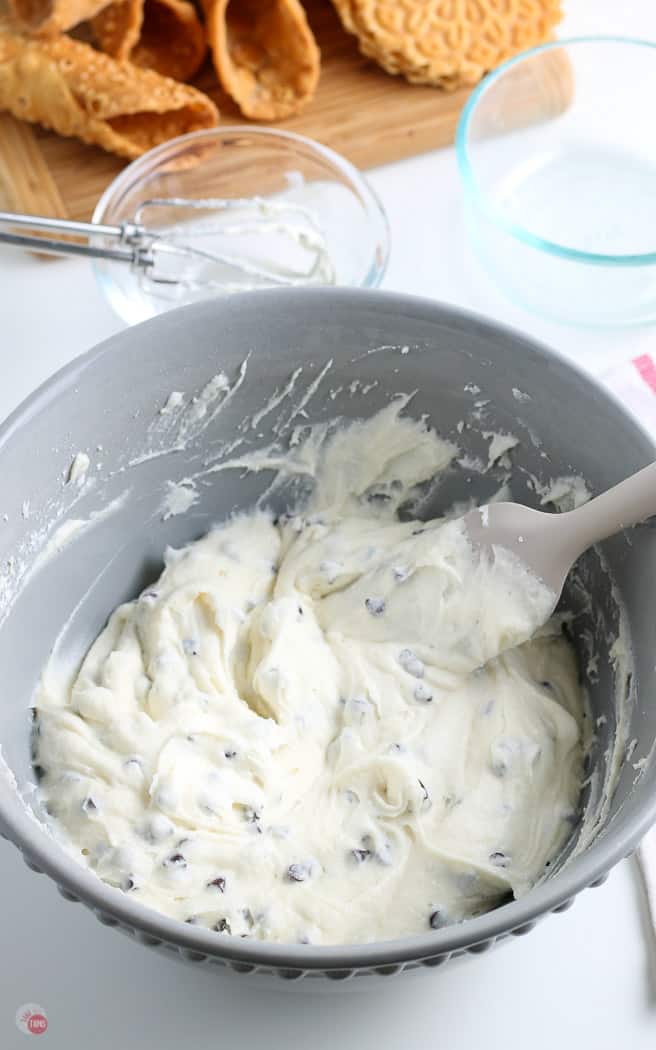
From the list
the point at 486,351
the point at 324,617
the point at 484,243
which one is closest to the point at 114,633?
the point at 324,617

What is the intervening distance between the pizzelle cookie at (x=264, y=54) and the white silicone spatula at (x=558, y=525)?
2.46 feet

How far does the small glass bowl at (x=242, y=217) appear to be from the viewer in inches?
56.9

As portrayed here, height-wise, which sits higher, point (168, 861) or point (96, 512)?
point (96, 512)

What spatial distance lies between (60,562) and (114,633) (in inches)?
4.0

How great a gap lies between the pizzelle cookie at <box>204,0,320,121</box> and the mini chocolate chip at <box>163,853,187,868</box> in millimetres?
1028

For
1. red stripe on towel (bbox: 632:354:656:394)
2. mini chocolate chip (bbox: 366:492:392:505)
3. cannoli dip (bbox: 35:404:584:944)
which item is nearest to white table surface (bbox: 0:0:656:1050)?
cannoli dip (bbox: 35:404:584:944)

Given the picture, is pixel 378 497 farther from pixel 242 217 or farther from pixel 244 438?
pixel 242 217

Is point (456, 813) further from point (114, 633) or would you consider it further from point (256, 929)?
point (114, 633)

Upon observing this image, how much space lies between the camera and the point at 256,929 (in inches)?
37.6

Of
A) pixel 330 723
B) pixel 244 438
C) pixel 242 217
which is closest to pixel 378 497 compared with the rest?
pixel 244 438

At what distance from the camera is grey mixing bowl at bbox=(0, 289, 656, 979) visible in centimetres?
103

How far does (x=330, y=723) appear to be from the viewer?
1104 mm

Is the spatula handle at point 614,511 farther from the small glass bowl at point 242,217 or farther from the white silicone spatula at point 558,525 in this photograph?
the small glass bowl at point 242,217

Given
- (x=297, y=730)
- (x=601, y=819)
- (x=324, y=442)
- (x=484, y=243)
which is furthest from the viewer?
(x=484, y=243)
